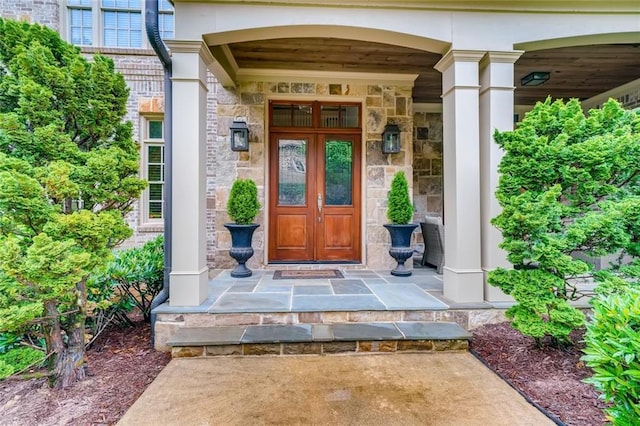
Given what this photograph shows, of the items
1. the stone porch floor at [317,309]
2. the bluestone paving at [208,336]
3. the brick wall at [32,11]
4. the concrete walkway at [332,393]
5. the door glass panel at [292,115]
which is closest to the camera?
the concrete walkway at [332,393]

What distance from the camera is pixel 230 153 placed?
174 inches

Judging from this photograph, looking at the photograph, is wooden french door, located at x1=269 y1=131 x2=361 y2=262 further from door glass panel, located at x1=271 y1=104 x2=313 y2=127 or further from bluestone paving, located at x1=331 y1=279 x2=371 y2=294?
bluestone paving, located at x1=331 y1=279 x2=371 y2=294

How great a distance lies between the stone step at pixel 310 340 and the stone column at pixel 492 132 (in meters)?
0.73

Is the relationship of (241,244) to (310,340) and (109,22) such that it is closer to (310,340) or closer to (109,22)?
(310,340)

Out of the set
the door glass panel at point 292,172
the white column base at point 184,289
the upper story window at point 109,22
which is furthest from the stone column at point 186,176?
the upper story window at point 109,22

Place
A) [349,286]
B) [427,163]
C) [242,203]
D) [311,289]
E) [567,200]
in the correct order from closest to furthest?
[567,200]
[311,289]
[349,286]
[242,203]
[427,163]

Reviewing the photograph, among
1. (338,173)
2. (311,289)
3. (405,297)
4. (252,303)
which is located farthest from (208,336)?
(338,173)

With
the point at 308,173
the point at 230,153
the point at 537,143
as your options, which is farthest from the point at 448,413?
the point at 230,153

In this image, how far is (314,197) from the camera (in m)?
4.62

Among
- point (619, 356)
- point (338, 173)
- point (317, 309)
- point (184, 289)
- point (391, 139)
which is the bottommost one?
point (317, 309)

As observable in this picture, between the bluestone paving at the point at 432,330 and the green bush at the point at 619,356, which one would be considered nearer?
the green bush at the point at 619,356

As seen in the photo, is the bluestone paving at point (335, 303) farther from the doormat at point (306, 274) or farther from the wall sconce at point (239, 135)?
the wall sconce at point (239, 135)

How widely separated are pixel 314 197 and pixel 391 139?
1.34 metres

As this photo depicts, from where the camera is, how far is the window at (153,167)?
5207mm
